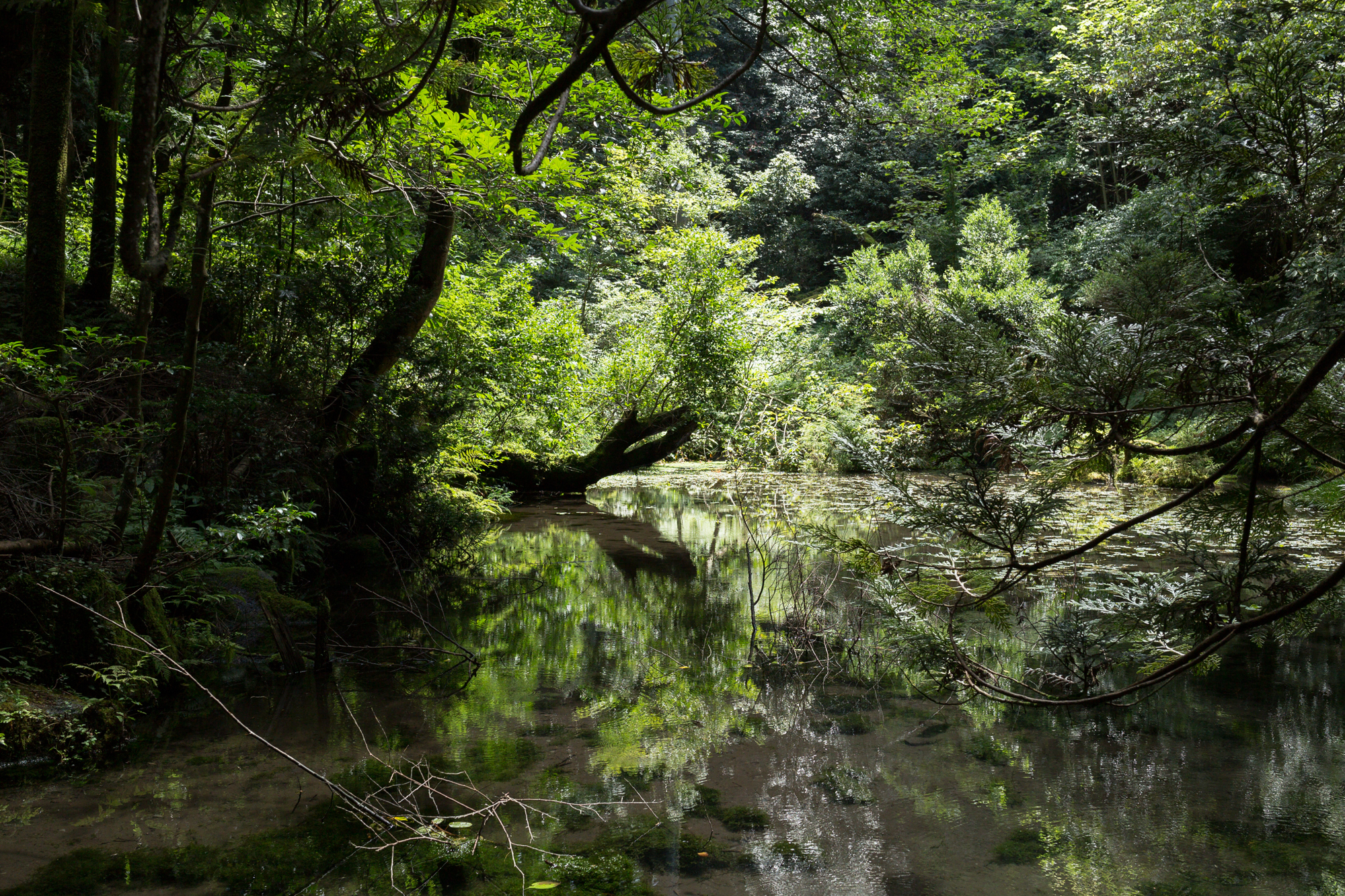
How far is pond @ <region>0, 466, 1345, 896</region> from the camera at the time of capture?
2.96 m

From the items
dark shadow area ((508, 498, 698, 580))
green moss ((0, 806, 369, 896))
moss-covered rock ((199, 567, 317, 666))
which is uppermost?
dark shadow area ((508, 498, 698, 580))

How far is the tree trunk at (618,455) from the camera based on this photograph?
12.3 meters

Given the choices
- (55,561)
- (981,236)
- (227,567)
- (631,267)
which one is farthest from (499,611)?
(631,267)

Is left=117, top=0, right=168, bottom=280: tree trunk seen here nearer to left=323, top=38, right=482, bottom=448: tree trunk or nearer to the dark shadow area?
left=323, top=38, right=482, bottom=448: tree trunk

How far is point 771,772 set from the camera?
3734mm

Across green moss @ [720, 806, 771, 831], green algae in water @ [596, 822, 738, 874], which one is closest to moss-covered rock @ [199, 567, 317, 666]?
green algae in water @ [596, 822, 738, 874]

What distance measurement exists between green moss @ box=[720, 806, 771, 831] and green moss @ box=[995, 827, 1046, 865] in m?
0.90

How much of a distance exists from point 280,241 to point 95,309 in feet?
5.56

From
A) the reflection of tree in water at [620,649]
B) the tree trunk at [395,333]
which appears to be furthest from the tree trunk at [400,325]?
the reflection of tree in water at [620,649]

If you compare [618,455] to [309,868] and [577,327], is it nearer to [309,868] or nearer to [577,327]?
[577,327]

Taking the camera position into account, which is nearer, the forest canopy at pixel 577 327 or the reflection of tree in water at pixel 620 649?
the forest canopy at pixel 577 327

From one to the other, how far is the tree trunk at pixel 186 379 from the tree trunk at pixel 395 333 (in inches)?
139

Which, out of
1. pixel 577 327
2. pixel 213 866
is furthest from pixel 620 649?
pixel 577 327

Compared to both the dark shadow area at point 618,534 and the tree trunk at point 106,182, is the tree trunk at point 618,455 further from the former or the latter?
the tree trunk at point 106,182
